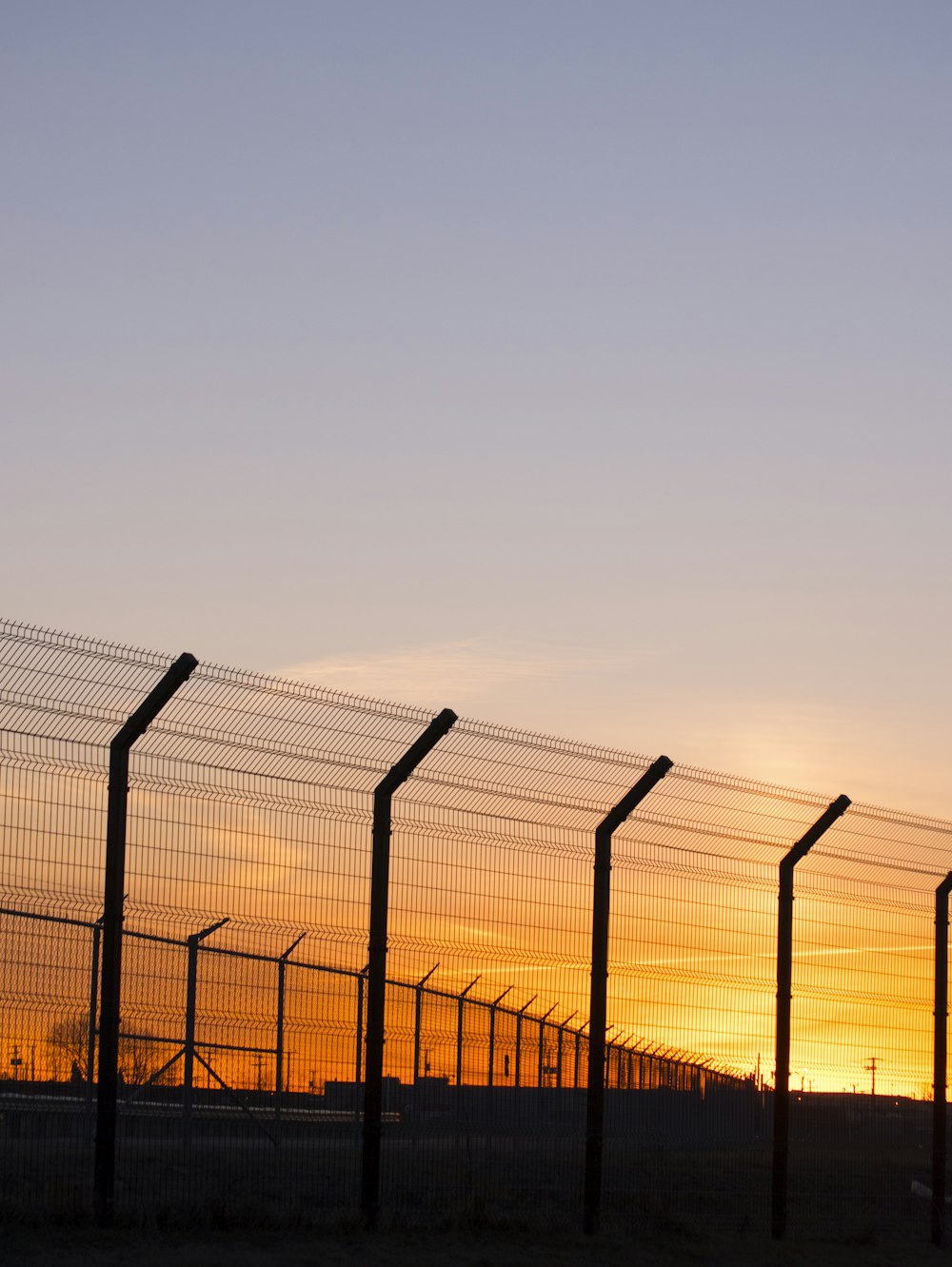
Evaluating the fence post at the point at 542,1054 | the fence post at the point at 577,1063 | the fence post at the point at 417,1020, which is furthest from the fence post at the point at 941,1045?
the fence post at the point at 417,1020

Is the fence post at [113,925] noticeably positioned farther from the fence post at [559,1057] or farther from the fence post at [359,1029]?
the fence post at [559,1057]

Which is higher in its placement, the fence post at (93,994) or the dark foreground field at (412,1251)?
the fence post at (93,994)

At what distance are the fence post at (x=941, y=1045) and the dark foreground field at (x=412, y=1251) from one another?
128cm

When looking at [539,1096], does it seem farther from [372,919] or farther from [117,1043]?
[117,1043]

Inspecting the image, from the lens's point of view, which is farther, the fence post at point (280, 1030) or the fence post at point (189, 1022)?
the fence post at point (280, 1030)

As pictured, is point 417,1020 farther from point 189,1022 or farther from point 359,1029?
point 189,1022

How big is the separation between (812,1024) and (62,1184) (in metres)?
6.42

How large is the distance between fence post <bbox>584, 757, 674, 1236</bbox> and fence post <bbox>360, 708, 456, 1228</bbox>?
1.82 m

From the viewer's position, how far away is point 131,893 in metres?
9.83

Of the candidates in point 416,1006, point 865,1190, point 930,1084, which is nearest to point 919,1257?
point 865,1190

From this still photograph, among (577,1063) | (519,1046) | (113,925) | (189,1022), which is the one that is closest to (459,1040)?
Result: (519,1046)

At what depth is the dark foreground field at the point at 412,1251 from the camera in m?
9.23

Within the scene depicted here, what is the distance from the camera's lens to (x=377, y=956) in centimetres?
1098

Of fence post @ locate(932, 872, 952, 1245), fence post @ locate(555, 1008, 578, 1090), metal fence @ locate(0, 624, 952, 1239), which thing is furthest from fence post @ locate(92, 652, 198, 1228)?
fence post @ locate(932, 872, 952, 1245)
